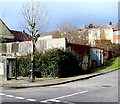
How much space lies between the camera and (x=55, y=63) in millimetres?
16469

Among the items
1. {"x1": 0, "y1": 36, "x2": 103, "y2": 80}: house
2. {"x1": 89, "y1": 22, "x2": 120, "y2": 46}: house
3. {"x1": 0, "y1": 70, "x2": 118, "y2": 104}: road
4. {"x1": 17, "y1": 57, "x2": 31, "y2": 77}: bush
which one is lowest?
{"x1": 0, "y1": 70, "x2": 118, "y2": 104}: road

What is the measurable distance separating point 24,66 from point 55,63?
3336 millimetres

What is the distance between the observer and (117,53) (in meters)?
34.1

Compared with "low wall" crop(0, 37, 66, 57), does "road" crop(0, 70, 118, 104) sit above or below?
below

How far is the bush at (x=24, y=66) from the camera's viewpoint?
1767cm

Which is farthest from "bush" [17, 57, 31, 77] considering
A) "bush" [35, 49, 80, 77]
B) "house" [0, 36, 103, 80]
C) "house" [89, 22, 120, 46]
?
"house" [89, 22, 120, 46]

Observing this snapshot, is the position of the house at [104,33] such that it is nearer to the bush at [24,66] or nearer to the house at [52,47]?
the house at [52,47]

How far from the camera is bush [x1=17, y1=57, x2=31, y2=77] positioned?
58.0 ft

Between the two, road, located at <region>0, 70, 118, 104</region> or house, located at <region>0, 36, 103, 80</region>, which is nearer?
road, located at <region>0, 70, 118, 104</region>

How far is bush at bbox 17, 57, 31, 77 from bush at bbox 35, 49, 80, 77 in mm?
1010

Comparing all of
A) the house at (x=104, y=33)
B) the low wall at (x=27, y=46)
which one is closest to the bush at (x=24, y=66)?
the low wall at (x=27, y=46)

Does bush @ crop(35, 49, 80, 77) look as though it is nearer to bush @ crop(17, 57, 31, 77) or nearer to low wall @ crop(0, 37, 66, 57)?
bush @ crop(17, 57, 31, 77)

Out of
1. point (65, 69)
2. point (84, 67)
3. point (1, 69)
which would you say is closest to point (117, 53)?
point (84, 67)

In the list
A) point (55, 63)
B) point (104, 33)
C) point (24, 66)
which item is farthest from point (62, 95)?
point (104, 33)
